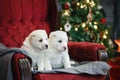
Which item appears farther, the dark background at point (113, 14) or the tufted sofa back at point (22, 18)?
the dark background at point (113, 14)

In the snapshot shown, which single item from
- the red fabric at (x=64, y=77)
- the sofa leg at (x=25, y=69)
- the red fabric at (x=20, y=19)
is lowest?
the red fabric at (x=64, y=77)

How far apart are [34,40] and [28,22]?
61 centimetres

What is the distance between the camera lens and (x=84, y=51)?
263 cm

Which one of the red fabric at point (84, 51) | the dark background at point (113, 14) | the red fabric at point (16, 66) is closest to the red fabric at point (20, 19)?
the red fabric at point (84, 51)

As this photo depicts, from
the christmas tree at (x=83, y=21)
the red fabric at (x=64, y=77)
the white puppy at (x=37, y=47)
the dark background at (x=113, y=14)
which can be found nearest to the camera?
the red fabric at (x=64, y=77)

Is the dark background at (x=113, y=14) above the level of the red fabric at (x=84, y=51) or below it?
above

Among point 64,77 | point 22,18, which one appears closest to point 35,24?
point 22,18

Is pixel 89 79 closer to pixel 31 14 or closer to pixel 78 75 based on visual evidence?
pixel 78 75

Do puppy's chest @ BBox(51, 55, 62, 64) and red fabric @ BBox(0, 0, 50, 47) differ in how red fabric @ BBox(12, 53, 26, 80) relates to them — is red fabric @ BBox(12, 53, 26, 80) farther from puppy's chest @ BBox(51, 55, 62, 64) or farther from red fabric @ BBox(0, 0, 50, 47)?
red fabric @ BBox(0, 0, 50, 47)

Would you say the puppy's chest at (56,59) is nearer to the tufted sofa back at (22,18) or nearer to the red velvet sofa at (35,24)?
the red velvet sofa at (35,24)

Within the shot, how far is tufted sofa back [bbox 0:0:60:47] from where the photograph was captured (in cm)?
267

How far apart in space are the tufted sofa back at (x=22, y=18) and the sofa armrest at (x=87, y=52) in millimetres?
372

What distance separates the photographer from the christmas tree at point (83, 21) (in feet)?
12.5

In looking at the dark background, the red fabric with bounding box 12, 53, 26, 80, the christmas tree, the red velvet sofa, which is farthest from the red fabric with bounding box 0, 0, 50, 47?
the dark background
